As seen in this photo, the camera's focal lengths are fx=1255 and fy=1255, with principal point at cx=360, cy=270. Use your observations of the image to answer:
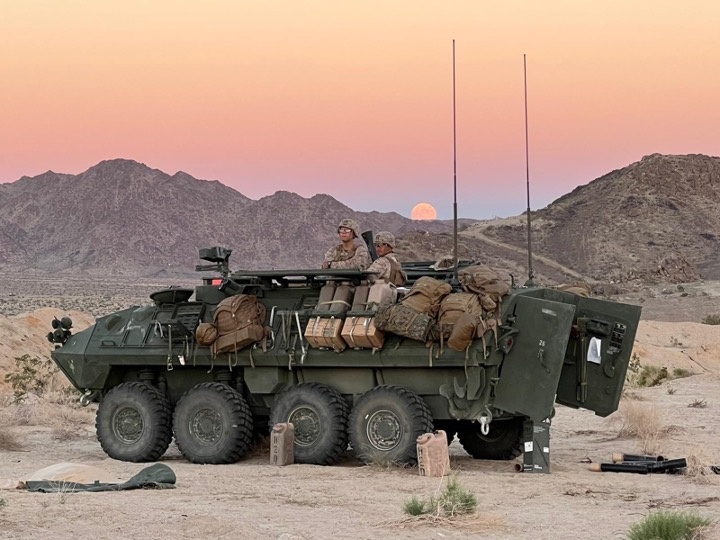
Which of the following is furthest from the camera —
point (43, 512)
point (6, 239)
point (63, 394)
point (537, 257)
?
point (6, 239)

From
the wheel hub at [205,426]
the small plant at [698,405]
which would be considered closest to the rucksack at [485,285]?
the wheel hub at [205,426]

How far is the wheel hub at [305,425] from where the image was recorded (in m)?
13.2

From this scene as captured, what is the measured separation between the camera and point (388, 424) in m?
12.8

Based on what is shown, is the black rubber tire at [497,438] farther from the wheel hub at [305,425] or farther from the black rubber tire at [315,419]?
the wheel hub at [305,425]

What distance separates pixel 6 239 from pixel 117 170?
43.4 ft

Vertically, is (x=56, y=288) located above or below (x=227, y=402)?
above

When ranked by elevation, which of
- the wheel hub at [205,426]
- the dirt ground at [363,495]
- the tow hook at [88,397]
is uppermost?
the tow hook at [88,397]

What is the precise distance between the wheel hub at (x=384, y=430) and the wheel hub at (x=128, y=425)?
2820 mm

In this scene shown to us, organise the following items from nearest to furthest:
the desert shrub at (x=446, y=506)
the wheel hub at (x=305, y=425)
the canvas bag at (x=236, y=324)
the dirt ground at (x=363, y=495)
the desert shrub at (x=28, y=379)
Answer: the dirt ground at (x=363, y=495) → the desert shrub at (x=446, y=506) → the wheel hub at (x=305, y=425) → the canvas bag at (x=236, y=324) → the desert shrub at (x=28, y=379)

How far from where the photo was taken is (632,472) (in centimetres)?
1262

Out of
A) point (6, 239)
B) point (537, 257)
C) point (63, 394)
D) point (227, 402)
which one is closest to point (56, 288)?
point (537, 257)

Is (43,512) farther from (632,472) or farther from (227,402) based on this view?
(632,472)

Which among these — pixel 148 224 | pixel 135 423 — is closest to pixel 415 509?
pixel 135 423

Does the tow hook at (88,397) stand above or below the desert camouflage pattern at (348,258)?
below
